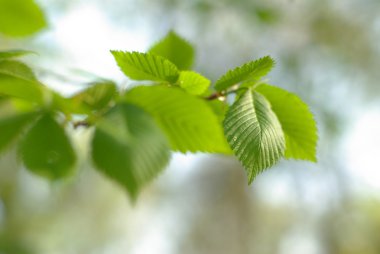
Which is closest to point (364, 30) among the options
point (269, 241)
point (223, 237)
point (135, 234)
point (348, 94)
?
point (348, 94)

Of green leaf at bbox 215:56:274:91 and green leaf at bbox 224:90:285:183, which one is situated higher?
green leaf at bbox 215:56:274:91

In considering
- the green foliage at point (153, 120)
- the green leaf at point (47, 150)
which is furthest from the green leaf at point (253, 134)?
the green leaf at point (47, 150)

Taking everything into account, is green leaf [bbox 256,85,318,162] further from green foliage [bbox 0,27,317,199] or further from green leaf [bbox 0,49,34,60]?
green leaf [bbox 0,49,34,60]

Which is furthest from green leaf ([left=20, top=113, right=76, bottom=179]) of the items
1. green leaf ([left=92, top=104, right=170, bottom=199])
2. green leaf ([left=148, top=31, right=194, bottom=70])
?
green leaf ([left=148, top=31, right=194, bottom=70])

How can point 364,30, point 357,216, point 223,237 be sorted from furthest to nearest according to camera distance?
point 357,216 < point 223,237 < point 364,30

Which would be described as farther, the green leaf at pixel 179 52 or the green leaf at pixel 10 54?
the green leaf at pixel 179 52

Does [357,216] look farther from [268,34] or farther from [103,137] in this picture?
[103,137]

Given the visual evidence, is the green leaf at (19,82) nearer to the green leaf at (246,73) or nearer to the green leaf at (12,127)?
the green leaf at (12,127)
